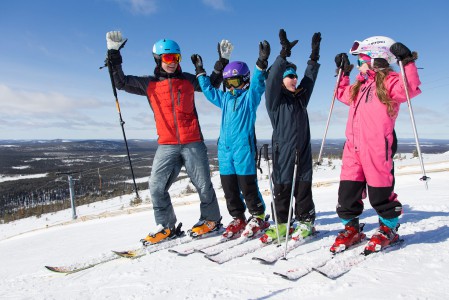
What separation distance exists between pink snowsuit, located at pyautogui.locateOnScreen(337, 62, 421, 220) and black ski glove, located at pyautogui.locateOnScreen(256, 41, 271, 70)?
0.93 metres

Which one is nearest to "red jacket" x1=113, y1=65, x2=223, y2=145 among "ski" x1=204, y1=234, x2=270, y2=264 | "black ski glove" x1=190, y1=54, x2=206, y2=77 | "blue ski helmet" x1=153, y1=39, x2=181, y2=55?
"black ski glove" x1=190, y1=54, x2=206, y2=77

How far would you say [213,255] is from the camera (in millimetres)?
3129

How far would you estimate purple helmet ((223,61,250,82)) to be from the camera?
12.3 ft

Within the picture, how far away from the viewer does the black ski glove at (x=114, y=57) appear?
404 cm

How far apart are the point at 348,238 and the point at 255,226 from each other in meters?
1.06

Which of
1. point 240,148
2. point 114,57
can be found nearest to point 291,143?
point 240,148

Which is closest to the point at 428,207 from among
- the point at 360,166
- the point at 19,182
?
the point at 360,166

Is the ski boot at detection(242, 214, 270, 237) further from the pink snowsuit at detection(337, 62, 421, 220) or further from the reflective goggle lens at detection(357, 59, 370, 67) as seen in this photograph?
the reflective goggle lens at detection(357, 59, 370, 67)

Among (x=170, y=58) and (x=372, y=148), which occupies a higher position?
(x=170, y=58)

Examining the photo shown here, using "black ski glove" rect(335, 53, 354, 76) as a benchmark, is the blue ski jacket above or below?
below

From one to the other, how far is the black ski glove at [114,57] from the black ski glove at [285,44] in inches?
81.2

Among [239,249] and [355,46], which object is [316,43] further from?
[239,249]

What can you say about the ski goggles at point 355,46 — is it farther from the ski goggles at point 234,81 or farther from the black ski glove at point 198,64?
the black ski glove at point 198,64

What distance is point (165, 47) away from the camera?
3994mm
